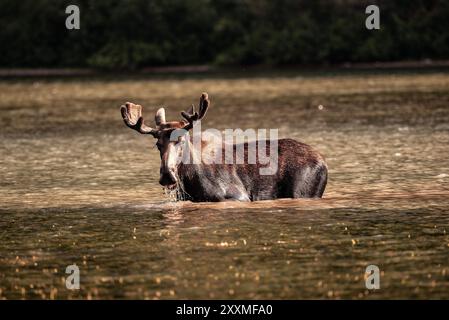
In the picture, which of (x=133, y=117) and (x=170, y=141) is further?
(x=133, y=117)

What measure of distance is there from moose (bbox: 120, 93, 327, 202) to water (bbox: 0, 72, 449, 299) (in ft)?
0.73

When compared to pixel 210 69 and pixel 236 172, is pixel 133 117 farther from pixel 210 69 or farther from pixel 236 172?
pixel 210 69

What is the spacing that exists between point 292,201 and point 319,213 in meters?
0.99

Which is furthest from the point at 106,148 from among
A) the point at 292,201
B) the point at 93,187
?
the point at 292,201

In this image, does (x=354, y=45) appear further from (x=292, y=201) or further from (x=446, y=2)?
(x=292, y=201)

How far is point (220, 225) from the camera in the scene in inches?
672

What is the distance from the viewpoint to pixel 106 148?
1146 inches

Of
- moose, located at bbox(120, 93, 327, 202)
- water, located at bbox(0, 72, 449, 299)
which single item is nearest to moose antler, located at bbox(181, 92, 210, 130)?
moose, located at bbox(120, 93, 327, 202)

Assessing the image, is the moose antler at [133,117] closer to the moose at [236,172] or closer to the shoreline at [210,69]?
the moose at [236,172]

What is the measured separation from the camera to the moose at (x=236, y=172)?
18438 millimetres

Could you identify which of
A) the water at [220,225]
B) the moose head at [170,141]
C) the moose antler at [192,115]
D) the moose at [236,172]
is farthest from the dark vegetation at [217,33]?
the moose head at [170,141]

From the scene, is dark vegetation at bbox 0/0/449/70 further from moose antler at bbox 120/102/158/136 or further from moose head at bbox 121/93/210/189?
moose head at bbox 121/93/210/189

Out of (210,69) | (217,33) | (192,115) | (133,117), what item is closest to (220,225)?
(192,115)

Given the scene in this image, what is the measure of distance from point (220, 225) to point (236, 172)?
179 centimetres
